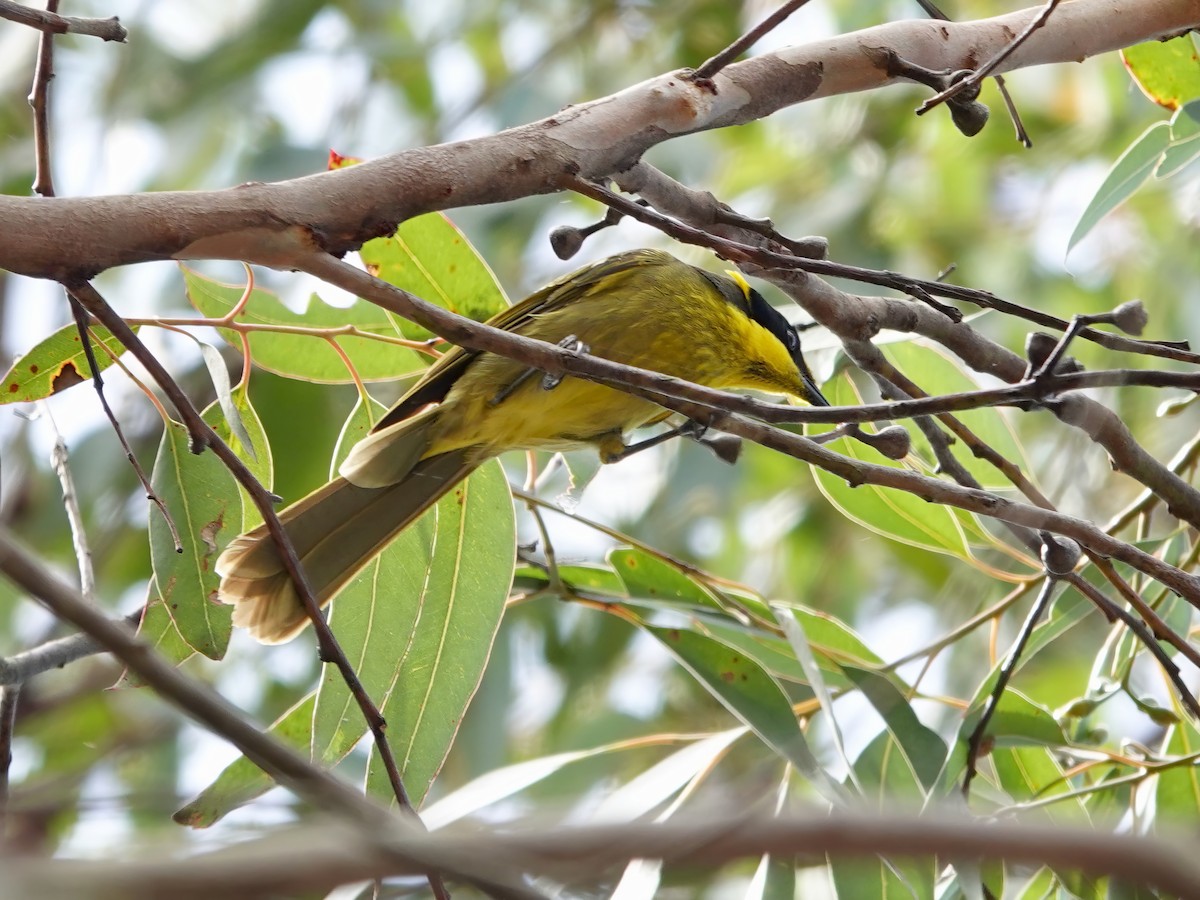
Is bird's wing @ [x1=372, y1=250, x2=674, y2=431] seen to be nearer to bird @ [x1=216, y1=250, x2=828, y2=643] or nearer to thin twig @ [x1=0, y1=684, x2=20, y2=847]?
bird @ [x1=216, y1=250, x2=828, y2=643]

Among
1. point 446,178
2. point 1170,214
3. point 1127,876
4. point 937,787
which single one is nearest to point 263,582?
point 446,178

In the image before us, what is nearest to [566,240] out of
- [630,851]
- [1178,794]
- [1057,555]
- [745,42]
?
[745,42]

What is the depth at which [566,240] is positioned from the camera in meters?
1.45

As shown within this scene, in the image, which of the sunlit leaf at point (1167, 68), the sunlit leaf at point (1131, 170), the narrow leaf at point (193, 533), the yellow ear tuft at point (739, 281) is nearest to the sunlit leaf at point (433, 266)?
the narrow leaf at point (193, 533)

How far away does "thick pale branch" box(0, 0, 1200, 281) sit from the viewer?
113 centimetres

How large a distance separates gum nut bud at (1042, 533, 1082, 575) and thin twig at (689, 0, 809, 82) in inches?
25.5

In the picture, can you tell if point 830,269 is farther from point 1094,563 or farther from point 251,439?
point 251,439

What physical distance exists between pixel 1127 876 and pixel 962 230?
15.4 feet

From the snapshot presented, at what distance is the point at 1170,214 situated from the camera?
4832mm

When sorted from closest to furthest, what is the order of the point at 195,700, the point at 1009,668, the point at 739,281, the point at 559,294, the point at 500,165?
the point at 195,700
the point at 500,165
the point at 1009,668
the point at 559,294
the point at 739,281

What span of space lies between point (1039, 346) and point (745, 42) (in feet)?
1.48

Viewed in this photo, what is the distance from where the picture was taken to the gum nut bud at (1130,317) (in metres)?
1.18

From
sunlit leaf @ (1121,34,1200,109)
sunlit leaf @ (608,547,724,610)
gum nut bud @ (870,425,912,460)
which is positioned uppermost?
sunlit leaf @ (1121,34,1200,109)

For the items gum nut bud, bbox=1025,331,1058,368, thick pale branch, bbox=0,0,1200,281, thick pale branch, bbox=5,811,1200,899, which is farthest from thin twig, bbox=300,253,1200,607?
thick pale branch, bbox=5,811,1200,899
